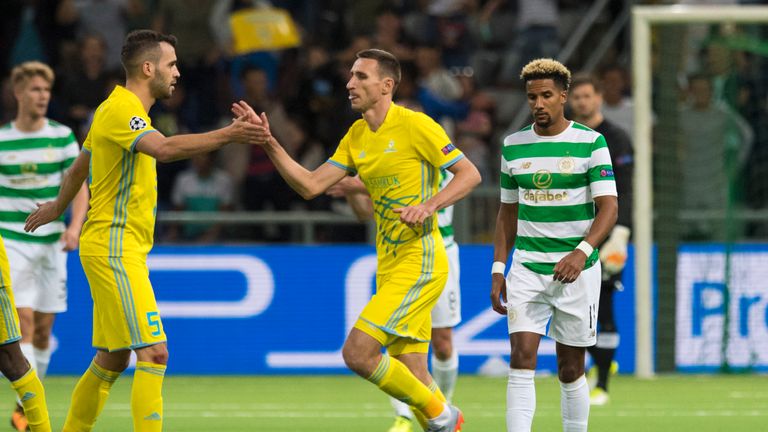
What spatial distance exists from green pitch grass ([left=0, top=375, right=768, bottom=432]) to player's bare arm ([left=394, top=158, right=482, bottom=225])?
83.9 inches

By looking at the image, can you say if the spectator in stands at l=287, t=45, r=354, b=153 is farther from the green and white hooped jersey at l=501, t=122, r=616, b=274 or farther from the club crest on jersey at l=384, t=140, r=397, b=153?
the green and white hooped jersey at l=501, t=122, r=616, b=274

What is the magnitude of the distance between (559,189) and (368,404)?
3.93 meters

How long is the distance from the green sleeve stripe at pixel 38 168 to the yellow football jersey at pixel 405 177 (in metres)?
2.86

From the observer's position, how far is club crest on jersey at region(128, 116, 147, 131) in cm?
705

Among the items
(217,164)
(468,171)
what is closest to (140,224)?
(468,171)

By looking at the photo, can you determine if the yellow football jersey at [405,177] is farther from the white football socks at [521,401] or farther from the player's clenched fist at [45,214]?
the player's clenched fist at [45,214]

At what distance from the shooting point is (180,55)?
16031 millimetres

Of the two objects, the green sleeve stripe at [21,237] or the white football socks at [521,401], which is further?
the green sleeve stripe at [21,237]

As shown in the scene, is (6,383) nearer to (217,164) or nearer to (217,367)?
(217,367)

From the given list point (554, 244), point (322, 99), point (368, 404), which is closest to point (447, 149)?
point (554, 244)

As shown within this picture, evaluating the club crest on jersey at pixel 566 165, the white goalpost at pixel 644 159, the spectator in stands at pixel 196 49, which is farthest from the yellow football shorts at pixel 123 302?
the spectator in stands at pixel 196 49

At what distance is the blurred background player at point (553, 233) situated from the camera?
730 centimetres

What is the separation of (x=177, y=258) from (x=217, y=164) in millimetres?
1890

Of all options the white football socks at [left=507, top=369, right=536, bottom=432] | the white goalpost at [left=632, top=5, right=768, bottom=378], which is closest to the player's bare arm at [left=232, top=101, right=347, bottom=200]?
the white football socks at [left=507, top=369, right=536, bottom=432]
